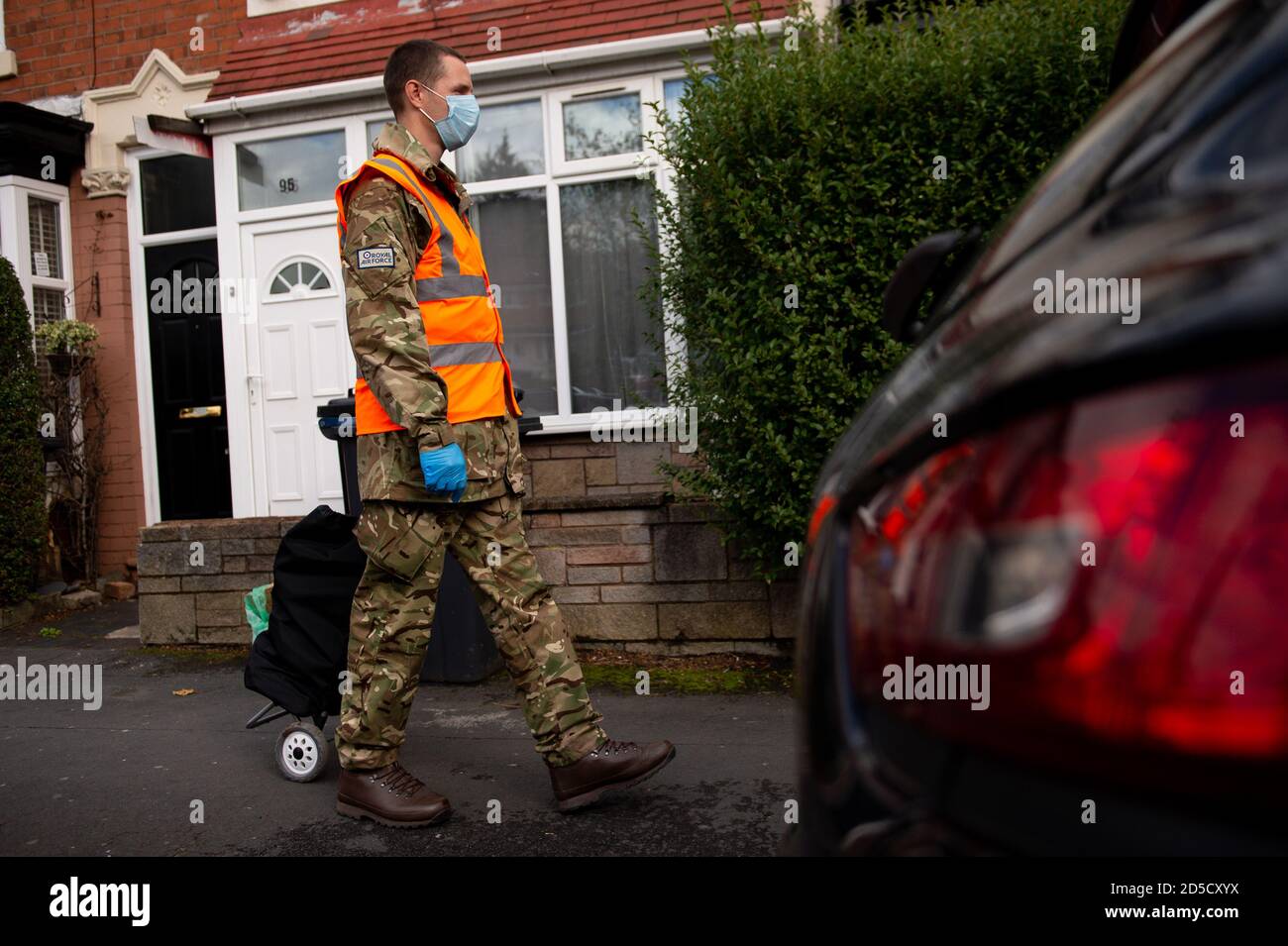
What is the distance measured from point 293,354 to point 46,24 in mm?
4401

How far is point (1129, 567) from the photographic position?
0.84m

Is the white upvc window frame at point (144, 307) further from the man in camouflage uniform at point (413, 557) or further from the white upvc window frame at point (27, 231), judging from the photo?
the man in camouflage uniform at point (413, 557)

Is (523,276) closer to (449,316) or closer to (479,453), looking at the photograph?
(449,316)

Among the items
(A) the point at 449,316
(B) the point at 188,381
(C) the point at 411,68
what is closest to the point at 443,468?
(A) the point at 449,316

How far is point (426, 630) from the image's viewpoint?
3613 mm

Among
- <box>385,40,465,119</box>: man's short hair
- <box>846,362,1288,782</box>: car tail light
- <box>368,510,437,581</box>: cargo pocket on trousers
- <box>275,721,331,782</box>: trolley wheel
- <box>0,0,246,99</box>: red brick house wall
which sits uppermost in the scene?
<box>0,0,246,99</box>: red brick house wall

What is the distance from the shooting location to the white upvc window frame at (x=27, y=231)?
31.6 ft

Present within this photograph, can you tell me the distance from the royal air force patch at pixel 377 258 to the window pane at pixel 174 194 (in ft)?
24.3

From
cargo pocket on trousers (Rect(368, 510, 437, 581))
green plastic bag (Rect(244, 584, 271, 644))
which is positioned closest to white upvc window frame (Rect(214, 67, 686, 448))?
green plastic bag (Rect(244, 584, 271, 644))

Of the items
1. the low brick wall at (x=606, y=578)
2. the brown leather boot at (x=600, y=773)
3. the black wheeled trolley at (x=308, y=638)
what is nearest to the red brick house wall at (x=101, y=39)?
the low brick wall at (x=606, y=578)

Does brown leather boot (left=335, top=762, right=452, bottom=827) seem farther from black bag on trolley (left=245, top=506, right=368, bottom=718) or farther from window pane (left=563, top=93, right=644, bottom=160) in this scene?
window pane (left=563, top=93, right=644, bottom=160)

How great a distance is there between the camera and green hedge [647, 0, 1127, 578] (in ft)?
16.7

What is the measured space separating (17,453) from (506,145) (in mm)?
4441
